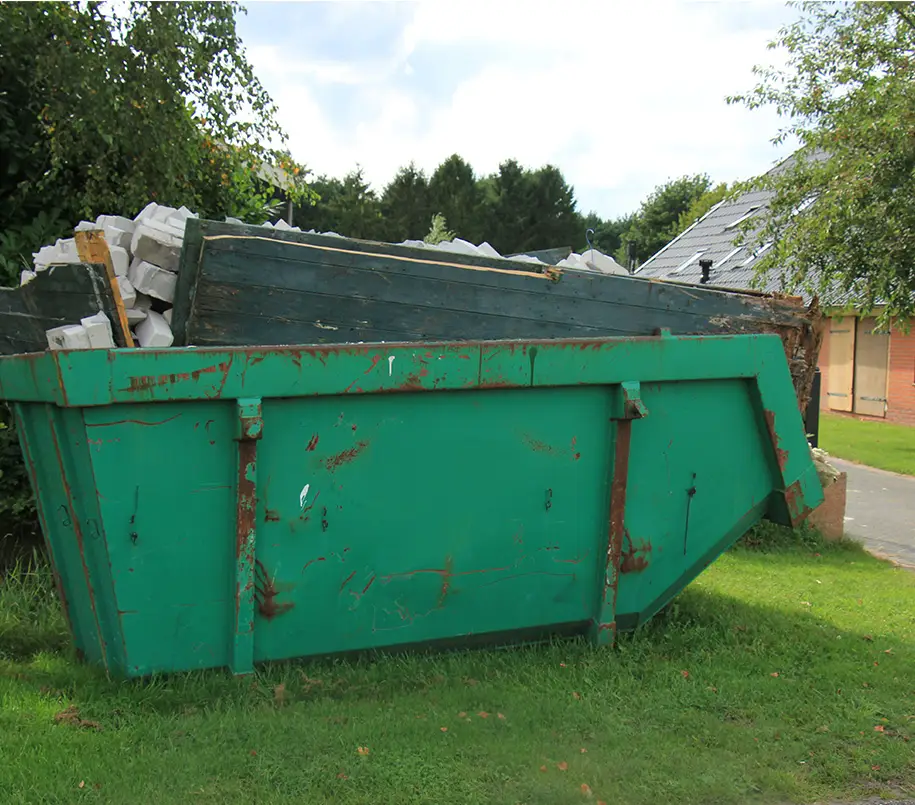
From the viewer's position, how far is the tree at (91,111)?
6.88 m

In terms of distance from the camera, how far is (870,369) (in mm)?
22406

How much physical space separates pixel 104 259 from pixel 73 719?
2049 mm

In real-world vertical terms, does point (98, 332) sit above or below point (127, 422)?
above

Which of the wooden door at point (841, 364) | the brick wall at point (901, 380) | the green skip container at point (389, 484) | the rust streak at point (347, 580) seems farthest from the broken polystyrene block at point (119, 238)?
the wooden door at point (841, 364)

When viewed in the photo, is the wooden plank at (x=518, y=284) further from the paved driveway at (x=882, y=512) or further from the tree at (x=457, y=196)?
the tree at (x=457, y=196)

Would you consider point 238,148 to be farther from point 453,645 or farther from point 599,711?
point 599,711

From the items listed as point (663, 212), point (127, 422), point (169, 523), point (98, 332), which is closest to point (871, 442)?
point (98, 332)

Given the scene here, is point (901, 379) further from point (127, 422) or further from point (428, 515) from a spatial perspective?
point (127, 422)

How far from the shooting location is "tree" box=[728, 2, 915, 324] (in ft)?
45.0

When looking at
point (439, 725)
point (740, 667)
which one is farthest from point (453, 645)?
point (740, 667)

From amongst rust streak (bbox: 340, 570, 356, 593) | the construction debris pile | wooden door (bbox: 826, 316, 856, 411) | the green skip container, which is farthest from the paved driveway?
wooden door (bbox: 826, 316, 856, 411)

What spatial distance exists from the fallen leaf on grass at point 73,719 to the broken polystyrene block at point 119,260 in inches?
79.4

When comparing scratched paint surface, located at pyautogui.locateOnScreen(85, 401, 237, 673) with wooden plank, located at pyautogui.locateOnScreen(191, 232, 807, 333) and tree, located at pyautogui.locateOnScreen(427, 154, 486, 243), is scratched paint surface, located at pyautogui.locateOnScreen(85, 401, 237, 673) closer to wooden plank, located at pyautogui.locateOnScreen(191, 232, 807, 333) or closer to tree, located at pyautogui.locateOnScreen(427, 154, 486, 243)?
wooden plank, located at pyautogui.locateOnScreen(191, 232, 807, 333)

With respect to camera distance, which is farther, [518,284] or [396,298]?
[518,284]
